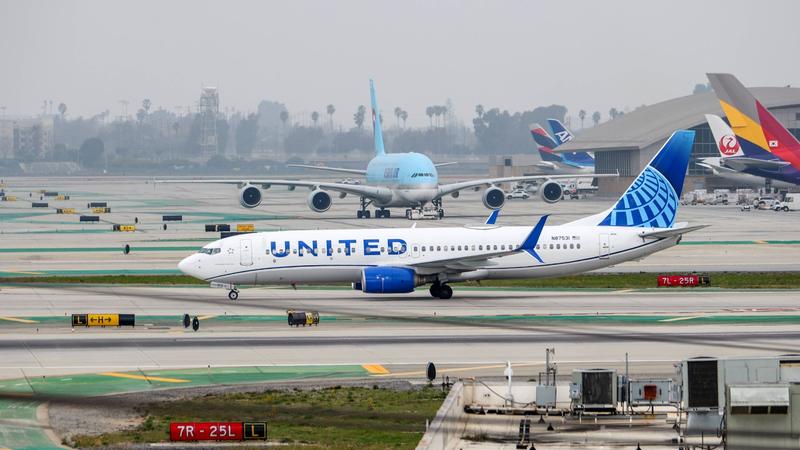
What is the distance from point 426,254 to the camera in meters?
60.2

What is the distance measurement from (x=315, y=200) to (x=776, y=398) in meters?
102

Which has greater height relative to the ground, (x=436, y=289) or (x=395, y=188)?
(x=395, y=188)

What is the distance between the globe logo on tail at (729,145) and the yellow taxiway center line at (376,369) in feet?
338

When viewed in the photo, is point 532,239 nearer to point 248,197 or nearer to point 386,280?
point 386,280

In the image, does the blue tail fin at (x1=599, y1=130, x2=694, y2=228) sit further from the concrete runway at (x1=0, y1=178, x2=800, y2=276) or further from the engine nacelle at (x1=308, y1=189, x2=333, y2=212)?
the engine nacelle at (x1=308, y1=189, x2=333, y2=212)

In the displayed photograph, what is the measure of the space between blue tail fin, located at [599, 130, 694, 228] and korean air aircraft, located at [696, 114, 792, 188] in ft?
209

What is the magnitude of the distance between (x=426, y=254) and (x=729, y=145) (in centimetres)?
8638

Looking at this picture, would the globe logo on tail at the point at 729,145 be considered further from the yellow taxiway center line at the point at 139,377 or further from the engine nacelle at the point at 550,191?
the yellow taxiway center line at the point at 139,377

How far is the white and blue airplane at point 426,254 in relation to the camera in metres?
59.8

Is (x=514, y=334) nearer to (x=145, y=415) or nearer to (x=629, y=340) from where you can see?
(x=629, y=340)

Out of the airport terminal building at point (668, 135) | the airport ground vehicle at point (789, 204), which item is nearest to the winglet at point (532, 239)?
the airport ground vehicle at point (789, 204)

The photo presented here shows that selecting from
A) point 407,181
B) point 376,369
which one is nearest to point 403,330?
point 376,369

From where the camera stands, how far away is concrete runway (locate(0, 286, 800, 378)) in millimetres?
42812

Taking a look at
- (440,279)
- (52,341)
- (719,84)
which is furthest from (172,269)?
(719,84)
